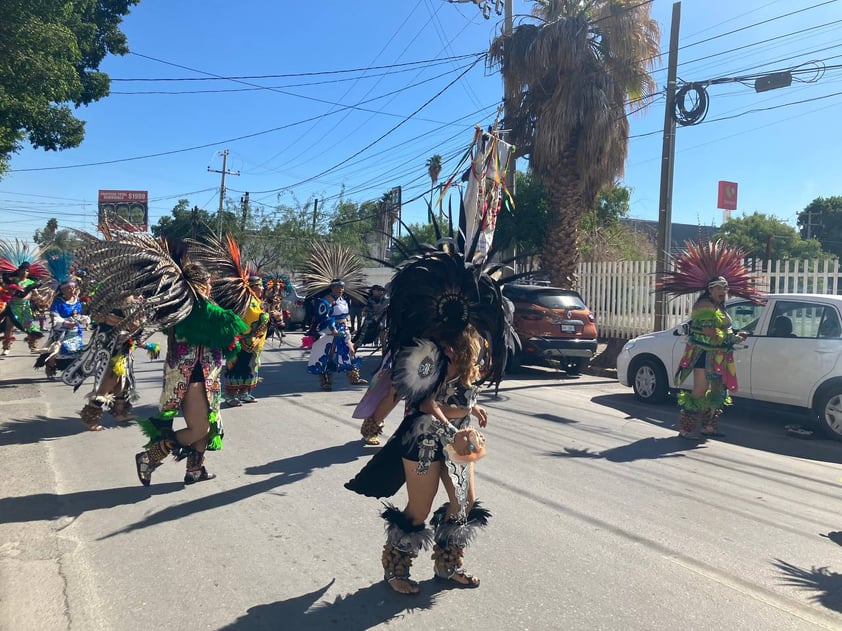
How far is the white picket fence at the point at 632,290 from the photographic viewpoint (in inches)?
507

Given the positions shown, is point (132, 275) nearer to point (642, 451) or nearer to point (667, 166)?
point (642, 451)

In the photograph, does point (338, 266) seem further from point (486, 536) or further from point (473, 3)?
point (473, 3)

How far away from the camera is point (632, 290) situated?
1623cm

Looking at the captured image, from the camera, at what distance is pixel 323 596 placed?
370cm

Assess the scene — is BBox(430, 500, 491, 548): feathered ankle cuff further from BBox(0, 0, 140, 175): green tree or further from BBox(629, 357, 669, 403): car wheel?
BBox(0, 0, 140, 175): green tree

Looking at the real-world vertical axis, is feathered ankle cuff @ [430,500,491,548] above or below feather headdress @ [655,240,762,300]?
below

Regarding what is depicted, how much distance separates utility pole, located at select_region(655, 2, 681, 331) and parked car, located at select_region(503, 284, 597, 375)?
67.0 inches

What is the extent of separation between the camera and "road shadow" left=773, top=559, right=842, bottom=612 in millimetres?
3812

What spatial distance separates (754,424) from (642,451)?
2864 mm

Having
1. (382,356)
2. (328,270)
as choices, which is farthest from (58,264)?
Answer: (382,356)

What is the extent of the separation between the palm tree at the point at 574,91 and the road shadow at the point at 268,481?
10402 mm

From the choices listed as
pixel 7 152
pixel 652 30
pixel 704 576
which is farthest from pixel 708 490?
pixel 652 30

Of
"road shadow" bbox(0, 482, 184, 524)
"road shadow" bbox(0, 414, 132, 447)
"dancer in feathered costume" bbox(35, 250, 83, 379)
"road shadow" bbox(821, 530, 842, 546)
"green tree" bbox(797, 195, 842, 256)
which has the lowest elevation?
"road shadow" bbox(0, 482, 184, 524)

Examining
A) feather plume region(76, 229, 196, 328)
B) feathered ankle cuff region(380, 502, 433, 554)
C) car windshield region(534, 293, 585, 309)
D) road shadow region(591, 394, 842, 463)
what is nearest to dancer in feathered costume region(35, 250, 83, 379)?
feather plume region(76, 229, 196, 328)
